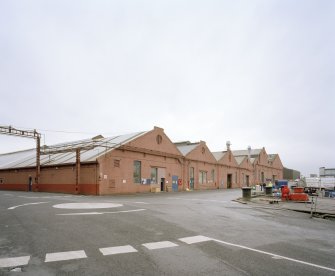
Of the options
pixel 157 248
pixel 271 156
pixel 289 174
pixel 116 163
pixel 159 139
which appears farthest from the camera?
pixel 289 174

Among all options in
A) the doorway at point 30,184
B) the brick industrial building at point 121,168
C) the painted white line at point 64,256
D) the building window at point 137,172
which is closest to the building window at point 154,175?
the brick industrial building at point 121,168

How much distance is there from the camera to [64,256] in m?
6.52

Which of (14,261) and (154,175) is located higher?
(154,175)

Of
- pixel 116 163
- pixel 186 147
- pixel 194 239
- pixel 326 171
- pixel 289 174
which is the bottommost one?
pixel 289 174

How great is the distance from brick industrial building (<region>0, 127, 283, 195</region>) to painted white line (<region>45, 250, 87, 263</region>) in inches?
924

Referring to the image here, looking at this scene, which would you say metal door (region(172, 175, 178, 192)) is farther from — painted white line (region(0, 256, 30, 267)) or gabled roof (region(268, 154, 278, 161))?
gabled roof (region(268, 154, 278, 161))

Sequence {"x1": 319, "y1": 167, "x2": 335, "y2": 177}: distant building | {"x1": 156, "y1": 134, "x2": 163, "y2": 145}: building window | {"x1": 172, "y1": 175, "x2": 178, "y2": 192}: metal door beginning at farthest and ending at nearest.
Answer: {"x1": 319, "y1": 167, "x2": 335, "y2": 177}: distant building → {"x1": 172, "y1": 175, "x2": 178, "y2": 192}: metal door → {"x1": 156, "y1": 134, "x2": 163, "y2": 145}: building window

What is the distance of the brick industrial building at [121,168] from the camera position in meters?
31.2

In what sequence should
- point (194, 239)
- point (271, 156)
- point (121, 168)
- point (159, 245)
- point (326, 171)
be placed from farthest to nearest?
1. point (271, 156)
2. point (326, 171)
3. point (121, 168)
4. point (194, 239)
5. point (159, 245)

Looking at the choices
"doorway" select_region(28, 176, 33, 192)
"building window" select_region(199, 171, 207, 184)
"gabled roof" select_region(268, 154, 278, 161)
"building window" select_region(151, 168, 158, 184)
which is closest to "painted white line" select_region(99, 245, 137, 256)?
"building window" select_region(151, 168, 158, 184)

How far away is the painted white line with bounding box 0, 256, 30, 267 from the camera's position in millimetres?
5945

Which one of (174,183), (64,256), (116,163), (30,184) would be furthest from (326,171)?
(64,256)

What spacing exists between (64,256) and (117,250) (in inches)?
49.2

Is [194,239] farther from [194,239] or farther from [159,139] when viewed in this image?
[159,139]
